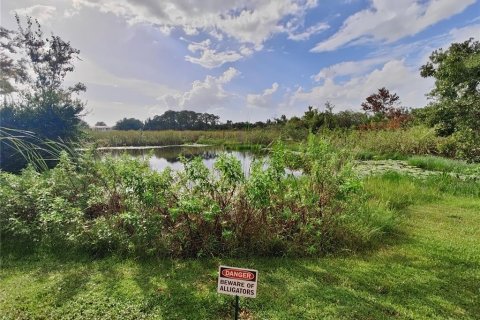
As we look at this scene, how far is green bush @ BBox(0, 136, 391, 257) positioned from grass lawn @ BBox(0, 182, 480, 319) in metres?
0.19

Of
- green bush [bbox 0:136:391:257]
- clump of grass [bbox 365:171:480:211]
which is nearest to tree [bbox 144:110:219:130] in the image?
clump of grass [bbox 365:171:480:211]

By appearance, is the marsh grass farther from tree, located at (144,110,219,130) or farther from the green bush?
tree, located at (144,110,219,130)

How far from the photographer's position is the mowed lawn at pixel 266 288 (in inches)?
95.9

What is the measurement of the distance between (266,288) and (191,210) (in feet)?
3.46

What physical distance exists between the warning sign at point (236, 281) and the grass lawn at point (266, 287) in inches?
22.9

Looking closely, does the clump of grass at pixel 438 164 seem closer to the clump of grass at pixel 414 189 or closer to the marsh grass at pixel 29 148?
the clump of grass at pixel 414 189

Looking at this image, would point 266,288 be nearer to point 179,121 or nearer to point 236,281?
point 236,281

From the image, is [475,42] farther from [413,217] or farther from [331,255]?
[331,255]

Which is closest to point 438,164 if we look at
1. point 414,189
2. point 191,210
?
point 414,189

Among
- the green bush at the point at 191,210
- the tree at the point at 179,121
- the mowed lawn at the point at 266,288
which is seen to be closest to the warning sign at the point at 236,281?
the mowed lawn at the point at 266,288

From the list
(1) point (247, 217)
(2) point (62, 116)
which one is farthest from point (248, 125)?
(2) point (62, 116)

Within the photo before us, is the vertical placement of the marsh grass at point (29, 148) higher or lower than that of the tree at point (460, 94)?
lower

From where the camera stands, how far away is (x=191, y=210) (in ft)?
10.4

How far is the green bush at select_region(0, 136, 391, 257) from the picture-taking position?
3.34 metres
